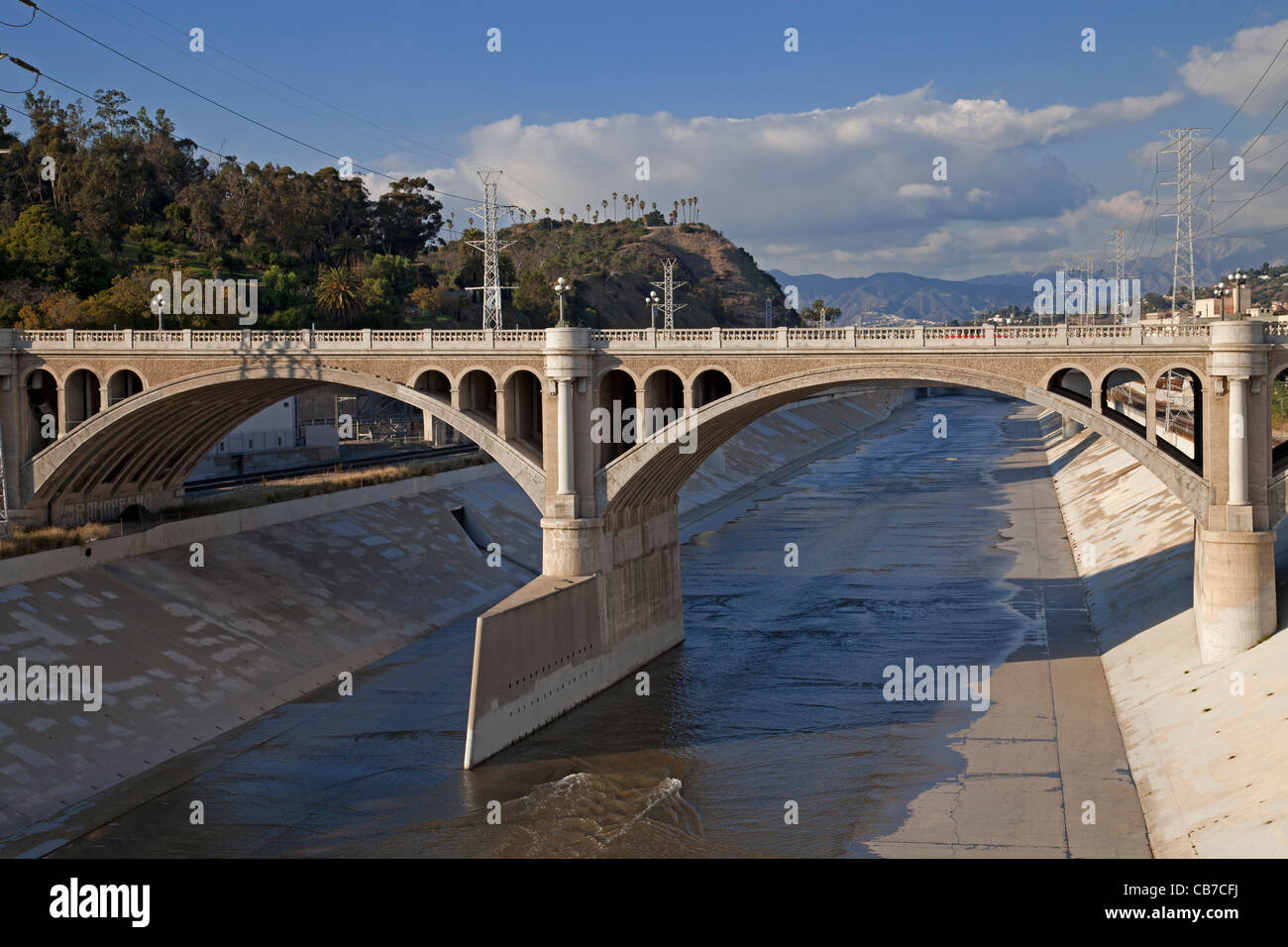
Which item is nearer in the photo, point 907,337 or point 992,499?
point 907,337

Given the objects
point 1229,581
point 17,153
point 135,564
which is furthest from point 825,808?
point 17,153

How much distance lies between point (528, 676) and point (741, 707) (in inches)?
316

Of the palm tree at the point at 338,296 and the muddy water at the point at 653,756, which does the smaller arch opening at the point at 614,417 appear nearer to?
the muddy water at the point at 653,756

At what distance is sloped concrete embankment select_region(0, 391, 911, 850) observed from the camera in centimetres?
3862

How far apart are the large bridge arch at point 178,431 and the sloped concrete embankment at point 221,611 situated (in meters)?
5.54

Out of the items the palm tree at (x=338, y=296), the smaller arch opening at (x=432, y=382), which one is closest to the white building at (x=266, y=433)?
the palm tree at (x=338, y=296)

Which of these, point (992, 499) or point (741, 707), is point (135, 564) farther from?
point (992, 499)

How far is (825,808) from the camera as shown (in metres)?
35.5

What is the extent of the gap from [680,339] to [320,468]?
38.8 m
